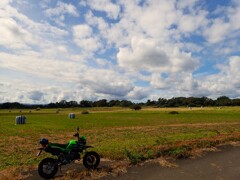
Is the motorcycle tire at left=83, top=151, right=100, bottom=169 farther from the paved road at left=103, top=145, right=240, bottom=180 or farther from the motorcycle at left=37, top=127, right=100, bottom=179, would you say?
the paved road at left=103, top=145, right=240, bottom=180

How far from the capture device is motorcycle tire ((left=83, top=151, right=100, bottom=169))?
10.1 m

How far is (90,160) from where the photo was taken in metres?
10.3

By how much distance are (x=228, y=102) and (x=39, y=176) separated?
198m

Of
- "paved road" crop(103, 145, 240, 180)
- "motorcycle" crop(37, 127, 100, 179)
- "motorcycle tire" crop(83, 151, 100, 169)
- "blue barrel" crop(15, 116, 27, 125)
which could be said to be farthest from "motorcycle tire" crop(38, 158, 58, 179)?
"blue barrel" crop(15, 116, 27, 125)

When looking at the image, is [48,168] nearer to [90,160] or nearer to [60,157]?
[60,157]

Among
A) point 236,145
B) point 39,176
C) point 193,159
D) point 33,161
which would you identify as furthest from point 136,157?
point 236,145

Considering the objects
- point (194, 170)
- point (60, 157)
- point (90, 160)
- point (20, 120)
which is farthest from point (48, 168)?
point (20, 120)

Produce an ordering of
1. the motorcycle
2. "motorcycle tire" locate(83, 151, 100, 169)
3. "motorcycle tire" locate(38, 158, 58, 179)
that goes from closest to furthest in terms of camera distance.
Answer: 1. "motorcycle tire" locate(38, 158, 58, 179)
2. the motorcycle
3. "motorcycle tire" locate(83, 151, 100, 169)

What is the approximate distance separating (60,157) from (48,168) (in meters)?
0.68

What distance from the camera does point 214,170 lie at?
33.5ft

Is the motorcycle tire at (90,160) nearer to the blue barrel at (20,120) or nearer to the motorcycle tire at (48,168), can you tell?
the motorcycle tire at (48,168)

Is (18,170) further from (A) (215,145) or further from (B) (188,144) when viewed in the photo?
(A) (215,145)

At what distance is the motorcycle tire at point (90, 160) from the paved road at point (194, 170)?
1.31m

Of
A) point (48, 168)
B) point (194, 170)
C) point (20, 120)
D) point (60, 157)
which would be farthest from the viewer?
point (20, 120)
